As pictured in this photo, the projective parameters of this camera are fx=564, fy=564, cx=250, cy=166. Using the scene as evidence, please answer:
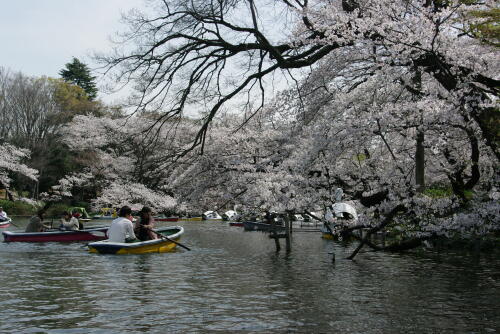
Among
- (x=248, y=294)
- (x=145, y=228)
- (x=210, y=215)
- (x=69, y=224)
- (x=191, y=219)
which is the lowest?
(x=248, y=294)

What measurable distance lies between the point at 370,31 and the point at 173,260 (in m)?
10.1

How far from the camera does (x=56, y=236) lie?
25.5 metres

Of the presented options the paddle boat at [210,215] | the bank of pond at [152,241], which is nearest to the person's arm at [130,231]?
the bank of pond at [152,241]

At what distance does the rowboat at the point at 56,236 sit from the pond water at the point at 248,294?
5.16 metres

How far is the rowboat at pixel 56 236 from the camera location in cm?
2494

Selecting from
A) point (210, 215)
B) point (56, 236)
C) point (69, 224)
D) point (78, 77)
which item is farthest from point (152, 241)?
point (78, 77)

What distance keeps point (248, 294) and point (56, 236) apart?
16.0m

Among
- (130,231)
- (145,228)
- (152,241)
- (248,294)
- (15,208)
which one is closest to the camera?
(248,294)

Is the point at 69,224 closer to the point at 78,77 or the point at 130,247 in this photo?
the point at 130,247

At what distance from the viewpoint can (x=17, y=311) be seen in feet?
32.9

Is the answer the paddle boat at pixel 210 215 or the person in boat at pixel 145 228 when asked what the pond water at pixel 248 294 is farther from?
the paddle boat at pixel 210 215

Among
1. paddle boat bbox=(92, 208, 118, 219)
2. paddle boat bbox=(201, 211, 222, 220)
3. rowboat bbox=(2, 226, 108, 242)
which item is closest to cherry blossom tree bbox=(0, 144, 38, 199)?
paddle boat bbox=(92, 208, 118, 219)

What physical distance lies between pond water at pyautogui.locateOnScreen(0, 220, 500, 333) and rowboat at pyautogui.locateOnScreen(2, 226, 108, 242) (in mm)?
5162

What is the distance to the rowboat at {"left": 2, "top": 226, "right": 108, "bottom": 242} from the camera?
24938 mm
